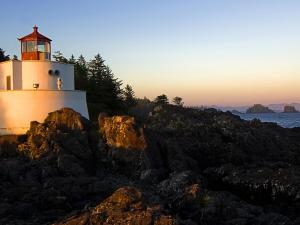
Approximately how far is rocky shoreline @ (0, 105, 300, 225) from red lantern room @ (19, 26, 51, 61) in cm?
504

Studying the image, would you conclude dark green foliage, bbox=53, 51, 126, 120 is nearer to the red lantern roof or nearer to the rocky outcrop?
the red lantern roof

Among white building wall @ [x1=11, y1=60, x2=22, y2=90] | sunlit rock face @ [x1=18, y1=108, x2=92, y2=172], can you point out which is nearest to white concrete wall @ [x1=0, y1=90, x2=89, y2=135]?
white building wall @ [x1=11, y1=60, x2=22, y2=90]

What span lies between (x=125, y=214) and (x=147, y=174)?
7963 millimetres

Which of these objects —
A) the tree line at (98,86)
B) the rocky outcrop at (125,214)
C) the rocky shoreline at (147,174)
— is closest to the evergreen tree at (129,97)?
the tree line at (98,86)

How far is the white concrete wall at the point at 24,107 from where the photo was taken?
24984mm

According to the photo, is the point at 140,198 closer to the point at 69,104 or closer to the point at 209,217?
the point at 209,217

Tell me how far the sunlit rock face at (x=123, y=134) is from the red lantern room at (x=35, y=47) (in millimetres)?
7188

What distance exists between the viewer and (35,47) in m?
26.5

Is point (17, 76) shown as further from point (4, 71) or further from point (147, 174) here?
point (147, 174)

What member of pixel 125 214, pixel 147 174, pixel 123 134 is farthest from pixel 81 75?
pixel 125 214

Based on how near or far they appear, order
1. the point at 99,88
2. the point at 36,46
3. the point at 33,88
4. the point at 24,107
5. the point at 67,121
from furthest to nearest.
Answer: the point at 99,88 → the point at 36,46 → the point at 33,88 → the point at 24,107 → the point at 67,121

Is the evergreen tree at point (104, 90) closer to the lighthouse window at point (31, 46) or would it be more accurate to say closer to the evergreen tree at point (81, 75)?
the evergreen tree at point (81, 75)

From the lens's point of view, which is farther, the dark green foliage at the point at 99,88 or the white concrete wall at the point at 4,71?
the dark green foliage at the point at 99,88

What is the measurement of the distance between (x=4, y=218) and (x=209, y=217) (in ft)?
20.0
